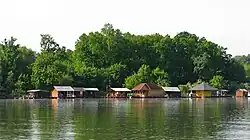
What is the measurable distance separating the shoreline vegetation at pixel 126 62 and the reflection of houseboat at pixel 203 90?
7.88ft

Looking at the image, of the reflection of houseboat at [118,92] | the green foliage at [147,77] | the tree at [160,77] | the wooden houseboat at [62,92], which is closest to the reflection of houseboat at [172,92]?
the green foliage at [147,77]

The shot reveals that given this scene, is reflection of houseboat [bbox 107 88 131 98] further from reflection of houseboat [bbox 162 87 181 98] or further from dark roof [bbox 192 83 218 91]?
dark roof [bbox 192 83 218 91]

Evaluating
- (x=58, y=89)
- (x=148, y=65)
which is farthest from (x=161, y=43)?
(x=58, y=89)

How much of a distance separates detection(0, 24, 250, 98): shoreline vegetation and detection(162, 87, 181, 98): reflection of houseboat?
288cm

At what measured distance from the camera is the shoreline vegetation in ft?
353

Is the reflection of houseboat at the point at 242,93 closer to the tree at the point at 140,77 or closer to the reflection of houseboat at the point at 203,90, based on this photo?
the reflection of houseboat at the point at 203,90

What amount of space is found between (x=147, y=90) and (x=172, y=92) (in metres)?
6.93

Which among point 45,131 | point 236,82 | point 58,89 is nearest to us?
point 45,131

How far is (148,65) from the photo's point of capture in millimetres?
122625

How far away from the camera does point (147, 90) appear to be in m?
111

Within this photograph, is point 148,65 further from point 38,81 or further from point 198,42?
point 38,81

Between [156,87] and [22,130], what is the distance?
272 ft

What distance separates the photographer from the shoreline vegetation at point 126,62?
10769cm

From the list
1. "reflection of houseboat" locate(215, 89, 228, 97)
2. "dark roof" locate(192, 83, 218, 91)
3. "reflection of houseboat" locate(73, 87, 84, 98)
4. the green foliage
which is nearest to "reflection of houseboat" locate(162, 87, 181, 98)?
the green foliage
